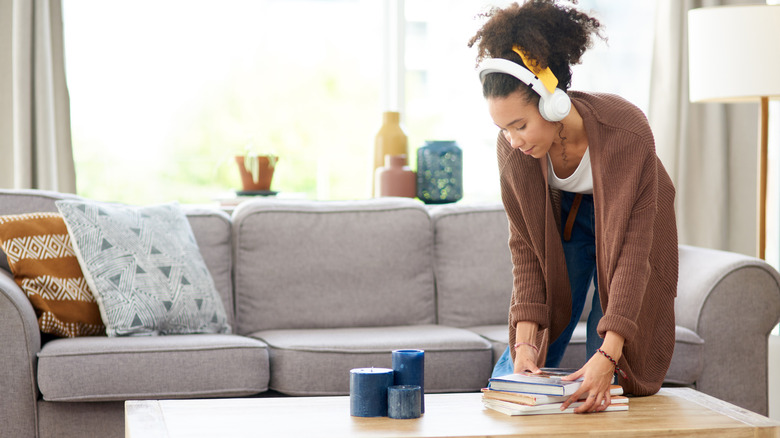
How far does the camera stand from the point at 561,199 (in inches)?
74.2

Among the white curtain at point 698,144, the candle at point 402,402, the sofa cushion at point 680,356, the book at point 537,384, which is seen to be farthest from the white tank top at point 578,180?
the white curtain at point 698,144

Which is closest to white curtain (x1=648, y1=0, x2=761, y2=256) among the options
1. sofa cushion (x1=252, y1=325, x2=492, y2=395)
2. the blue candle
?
sofa cushion (x1=252, y1=325, x2=492, y2=395)

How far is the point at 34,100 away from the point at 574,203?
2.19 metres

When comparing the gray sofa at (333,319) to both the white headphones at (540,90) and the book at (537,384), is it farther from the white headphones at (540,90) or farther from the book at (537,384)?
the white headphones at (540,90)

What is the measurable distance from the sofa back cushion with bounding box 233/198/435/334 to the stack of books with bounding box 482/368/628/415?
1178 millimetres

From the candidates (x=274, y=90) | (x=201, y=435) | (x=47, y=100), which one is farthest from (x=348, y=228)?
(x=201, y=435)

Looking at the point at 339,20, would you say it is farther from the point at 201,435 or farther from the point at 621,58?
the point at 201,435

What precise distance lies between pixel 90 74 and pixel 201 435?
2418 millimetres

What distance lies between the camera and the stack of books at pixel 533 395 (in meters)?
1.59

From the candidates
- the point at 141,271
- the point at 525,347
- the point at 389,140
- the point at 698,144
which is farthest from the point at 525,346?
the point at 698,144

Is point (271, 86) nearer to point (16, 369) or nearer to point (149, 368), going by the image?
point (149, 368)

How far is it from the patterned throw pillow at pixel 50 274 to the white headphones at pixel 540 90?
145cm

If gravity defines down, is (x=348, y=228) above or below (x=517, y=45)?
below

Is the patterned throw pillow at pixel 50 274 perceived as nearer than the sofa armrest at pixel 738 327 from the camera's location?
Yes
